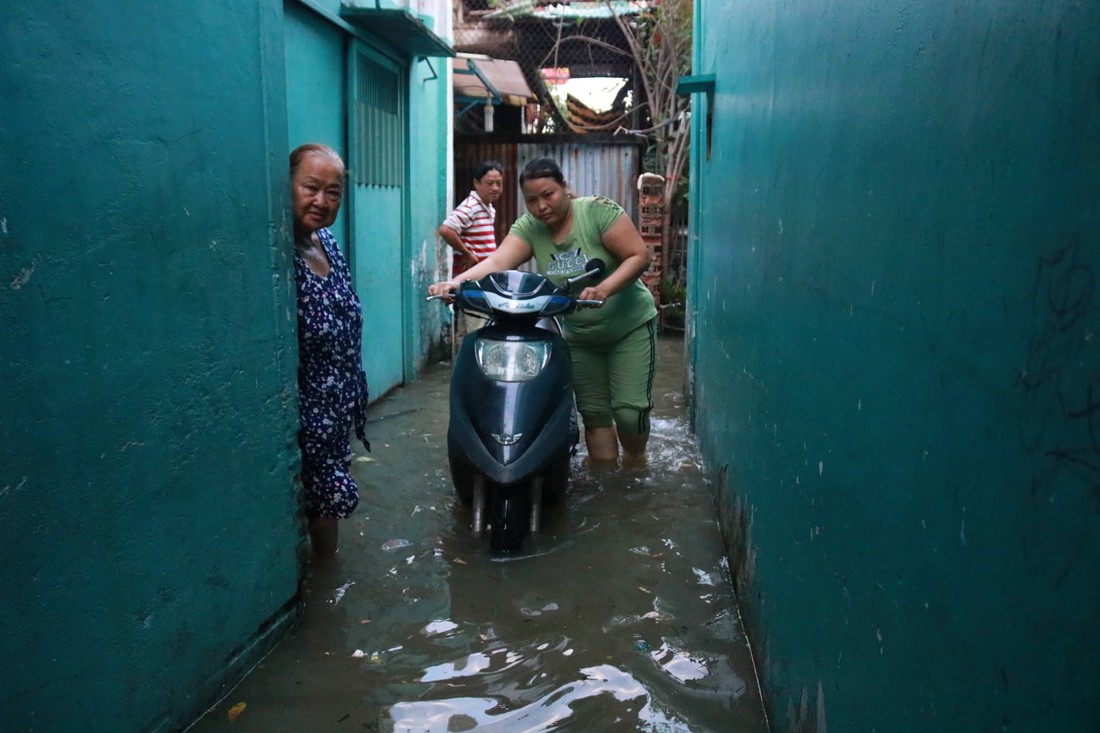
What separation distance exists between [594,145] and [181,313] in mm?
9497

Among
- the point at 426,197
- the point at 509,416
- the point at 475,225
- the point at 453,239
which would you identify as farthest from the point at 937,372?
the point at 426,197

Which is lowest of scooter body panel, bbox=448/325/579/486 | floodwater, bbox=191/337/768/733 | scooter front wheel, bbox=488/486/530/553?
floodwater, bbox=191/337/768/733

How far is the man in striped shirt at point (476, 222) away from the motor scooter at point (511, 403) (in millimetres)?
3318

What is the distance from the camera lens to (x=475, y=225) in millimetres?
7625

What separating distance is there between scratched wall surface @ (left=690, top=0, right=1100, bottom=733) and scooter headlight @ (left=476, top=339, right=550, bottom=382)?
140 centimetres

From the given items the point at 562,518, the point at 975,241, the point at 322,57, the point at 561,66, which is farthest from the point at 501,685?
the point at 561,66

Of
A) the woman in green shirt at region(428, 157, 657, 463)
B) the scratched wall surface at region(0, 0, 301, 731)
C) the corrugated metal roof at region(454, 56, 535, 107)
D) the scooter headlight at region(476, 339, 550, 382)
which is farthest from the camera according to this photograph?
the corrugated metal roof at region(454, 56, 535, 107)

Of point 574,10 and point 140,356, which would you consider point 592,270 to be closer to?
point 140,356

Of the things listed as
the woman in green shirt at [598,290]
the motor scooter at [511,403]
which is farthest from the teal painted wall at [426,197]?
the motor scooter at [511,403]

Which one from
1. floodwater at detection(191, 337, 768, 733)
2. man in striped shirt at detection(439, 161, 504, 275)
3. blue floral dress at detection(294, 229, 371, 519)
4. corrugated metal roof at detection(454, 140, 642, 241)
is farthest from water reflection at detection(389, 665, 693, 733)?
corrugated metal roof at detection(454, 140, 642, 241)

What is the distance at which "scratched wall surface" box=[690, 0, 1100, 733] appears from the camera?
3.22 feet

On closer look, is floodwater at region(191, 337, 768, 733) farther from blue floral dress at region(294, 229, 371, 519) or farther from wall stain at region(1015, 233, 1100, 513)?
wall stain at region(1015, 233, 1100, 513)

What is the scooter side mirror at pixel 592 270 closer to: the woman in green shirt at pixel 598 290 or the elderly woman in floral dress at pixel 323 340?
the woman in green shirt at pixel 598 290

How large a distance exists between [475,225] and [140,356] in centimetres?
542
